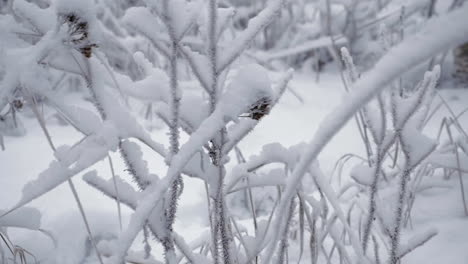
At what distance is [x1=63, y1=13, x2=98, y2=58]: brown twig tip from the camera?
1.41ft

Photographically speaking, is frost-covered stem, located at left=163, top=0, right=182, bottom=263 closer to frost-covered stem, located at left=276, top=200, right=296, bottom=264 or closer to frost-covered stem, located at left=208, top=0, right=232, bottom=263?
frost-covered stem, located at left=208, top=0, right=232, bottom=263

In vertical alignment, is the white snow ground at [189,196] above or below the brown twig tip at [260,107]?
above

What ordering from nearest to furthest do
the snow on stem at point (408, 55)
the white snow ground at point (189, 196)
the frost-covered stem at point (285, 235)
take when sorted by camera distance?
the snow on stem at point (408, 55) < the frost-covered stem at point (285, 235) < the white snow ground at point (189, 196)

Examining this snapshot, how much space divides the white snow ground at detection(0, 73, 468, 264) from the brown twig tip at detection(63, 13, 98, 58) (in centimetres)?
49

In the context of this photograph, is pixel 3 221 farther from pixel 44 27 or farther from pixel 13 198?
pixel 13 198

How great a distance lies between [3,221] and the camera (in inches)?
21.2

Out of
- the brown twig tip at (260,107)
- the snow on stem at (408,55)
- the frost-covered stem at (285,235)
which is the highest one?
the brown twig tip at (260,107)

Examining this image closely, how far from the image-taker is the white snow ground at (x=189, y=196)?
755 mm

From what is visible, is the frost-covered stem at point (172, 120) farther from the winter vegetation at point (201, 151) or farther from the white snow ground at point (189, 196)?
the white snow ground at point (189, 196)

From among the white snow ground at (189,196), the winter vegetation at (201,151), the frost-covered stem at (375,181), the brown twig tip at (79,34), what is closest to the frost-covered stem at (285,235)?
the winter vegetation at (201,151)

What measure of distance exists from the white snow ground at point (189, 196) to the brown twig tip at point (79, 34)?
493mm

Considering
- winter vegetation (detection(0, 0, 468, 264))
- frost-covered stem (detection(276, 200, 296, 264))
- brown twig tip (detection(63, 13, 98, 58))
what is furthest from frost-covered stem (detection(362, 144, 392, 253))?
brown twig tip (detection(63, 13, 98, 58))

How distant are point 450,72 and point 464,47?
0.10m

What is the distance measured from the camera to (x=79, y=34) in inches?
17.6
